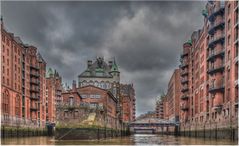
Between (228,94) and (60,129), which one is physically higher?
(228,94)

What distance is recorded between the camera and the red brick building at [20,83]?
7394 cm

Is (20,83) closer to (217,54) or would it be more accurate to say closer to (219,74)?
(219,74)

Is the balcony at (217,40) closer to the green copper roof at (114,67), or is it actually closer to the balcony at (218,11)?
the balcony at (218,11)

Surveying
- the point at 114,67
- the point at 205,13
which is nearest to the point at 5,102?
the point at 205,13

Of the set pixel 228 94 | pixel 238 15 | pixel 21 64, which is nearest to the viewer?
pixel 238 15

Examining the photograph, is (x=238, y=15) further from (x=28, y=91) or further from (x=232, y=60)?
(x=28, y=91)

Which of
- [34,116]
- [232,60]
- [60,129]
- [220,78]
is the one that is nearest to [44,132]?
[34,116]

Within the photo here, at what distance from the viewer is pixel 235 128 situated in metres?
45.0

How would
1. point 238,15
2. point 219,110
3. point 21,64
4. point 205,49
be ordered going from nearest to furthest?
point 238,15 → point 219,110 → point 205,49 → point 21,64

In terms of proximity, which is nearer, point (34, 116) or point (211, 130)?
point (211, 130)

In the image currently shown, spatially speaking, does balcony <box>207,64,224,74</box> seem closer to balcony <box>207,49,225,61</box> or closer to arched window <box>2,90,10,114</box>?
Answer: balcony <box>207,49,225,61</box>

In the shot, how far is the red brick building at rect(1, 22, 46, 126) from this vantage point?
73938 mm

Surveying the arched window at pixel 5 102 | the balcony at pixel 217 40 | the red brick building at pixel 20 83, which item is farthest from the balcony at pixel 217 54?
the arched window at pixel 5 102

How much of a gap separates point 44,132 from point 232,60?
59436 mm
